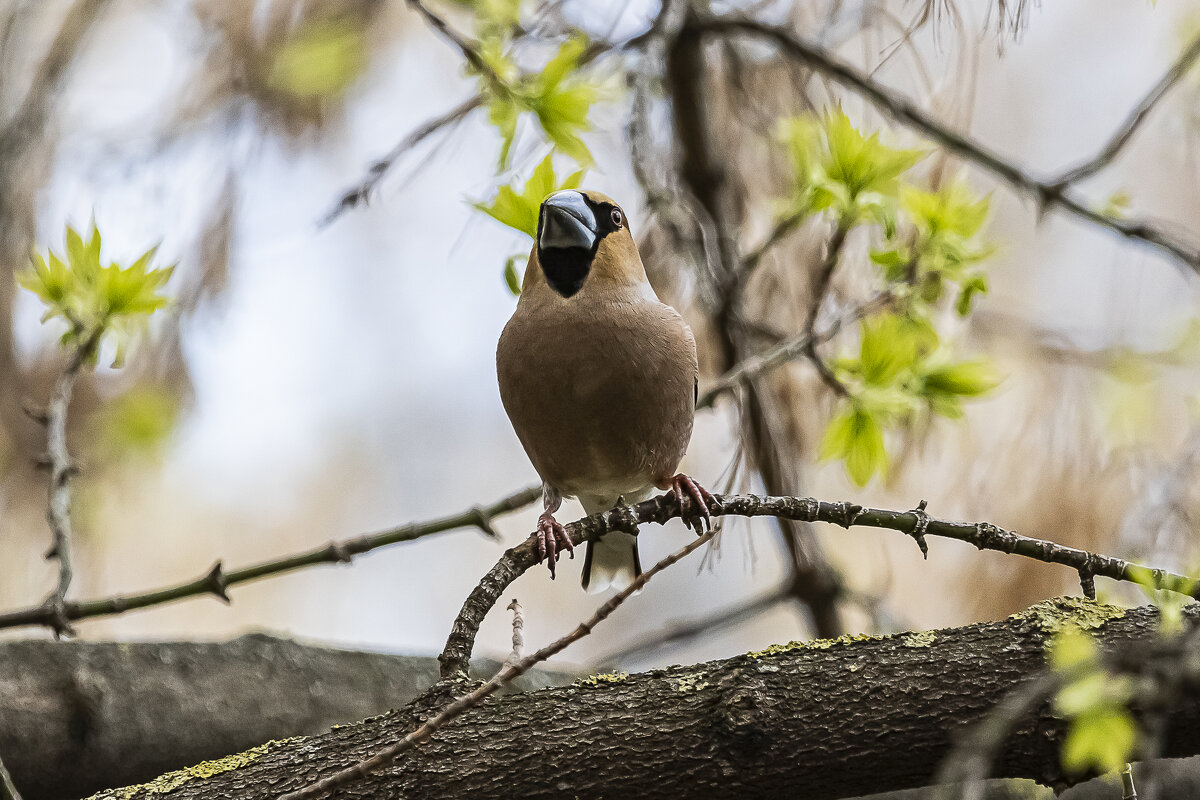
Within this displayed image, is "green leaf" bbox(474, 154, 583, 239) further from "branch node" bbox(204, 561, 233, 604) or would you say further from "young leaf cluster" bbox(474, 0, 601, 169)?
"branch node" bbox(204, 561, 233, 604)

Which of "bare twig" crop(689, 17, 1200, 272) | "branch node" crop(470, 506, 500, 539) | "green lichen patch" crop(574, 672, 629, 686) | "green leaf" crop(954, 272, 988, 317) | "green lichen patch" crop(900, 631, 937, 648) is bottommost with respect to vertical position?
"green lichen patch" crop(574, 672, 629, 686)

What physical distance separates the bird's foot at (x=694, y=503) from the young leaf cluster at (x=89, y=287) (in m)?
1.10

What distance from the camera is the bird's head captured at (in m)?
2.16

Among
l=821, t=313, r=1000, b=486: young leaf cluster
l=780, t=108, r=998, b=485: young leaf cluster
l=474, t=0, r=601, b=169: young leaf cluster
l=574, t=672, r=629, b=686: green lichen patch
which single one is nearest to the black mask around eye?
l=474, t=0, r=601, b=169: young leaf cluster

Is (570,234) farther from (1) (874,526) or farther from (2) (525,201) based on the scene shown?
(1) (874,526)

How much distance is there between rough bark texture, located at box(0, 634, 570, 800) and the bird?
820mm

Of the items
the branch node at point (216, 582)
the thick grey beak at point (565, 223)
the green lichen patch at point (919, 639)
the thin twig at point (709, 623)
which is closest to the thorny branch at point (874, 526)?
the green lichen patch at point (919, 639)

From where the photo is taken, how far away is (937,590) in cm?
323

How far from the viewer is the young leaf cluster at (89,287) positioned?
7.22 feet

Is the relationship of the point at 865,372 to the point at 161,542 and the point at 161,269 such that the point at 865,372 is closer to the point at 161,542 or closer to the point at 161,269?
the point at 161,269

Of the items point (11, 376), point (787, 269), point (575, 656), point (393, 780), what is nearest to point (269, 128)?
point (11, 376)

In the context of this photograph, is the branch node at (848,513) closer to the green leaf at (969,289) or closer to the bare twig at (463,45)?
the green leaf at (969,289)

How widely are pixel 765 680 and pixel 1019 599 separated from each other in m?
1.42

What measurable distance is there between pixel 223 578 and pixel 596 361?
0.82 meters
